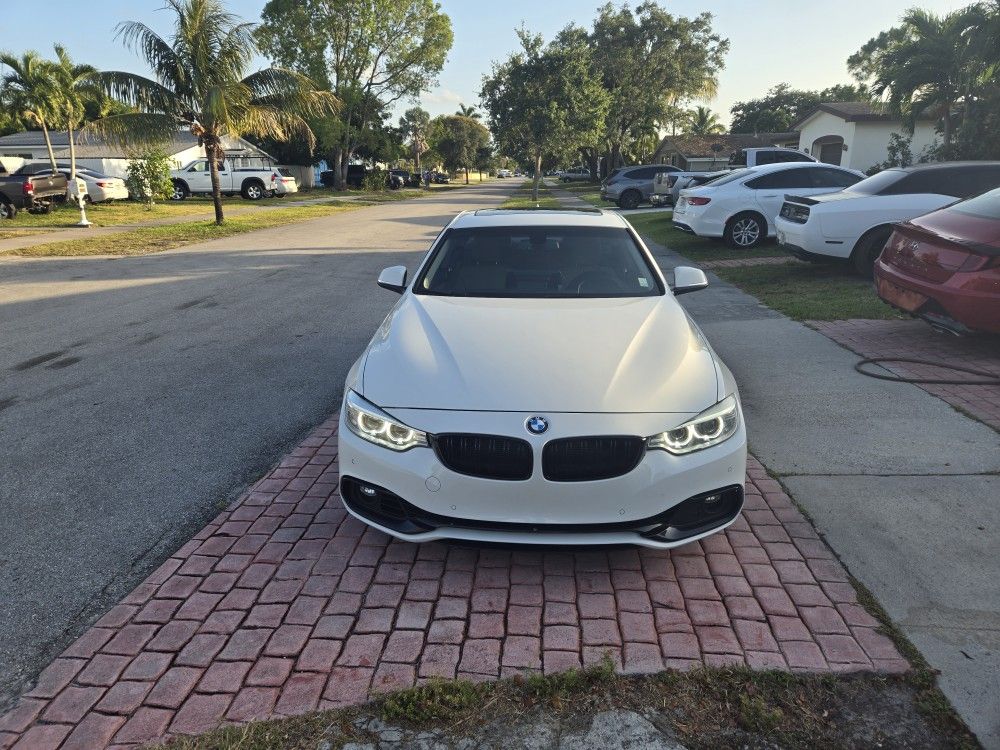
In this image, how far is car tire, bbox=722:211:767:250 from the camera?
1313 cm

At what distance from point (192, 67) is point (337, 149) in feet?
93.6

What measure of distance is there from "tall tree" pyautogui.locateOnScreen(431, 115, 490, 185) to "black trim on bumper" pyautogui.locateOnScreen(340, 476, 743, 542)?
92.2 metres

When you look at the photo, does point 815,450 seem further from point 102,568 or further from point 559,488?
point 102,568

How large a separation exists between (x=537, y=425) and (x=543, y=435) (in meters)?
0.05

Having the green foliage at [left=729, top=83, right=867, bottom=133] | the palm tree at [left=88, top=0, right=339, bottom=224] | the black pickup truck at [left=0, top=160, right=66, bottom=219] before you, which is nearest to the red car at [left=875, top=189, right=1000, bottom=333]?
the palm tree at [left=88, top=0, right=339, bottom=224]

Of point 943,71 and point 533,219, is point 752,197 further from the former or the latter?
point 943,71

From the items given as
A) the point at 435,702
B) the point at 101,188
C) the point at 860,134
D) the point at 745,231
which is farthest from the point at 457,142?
the point at 435,702

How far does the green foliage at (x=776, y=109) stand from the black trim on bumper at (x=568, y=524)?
86.0 metres

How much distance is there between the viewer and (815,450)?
14.6 feet

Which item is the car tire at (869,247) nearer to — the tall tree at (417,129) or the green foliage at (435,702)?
the green foliage at (435,702)

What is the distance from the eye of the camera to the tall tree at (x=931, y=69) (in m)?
21.2

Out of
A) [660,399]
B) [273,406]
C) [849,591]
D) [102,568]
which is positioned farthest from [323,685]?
[273,406]

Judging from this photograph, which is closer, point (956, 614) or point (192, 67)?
point (956, 614)

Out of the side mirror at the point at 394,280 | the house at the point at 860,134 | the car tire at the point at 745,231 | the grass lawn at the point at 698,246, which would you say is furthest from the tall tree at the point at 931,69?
the side mirror at the point at 394,280
